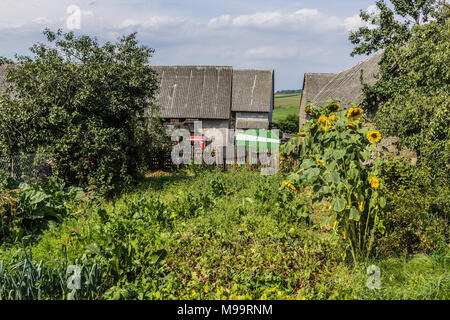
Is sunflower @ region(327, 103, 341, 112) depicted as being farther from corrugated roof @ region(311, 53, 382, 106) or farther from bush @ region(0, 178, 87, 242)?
corrugated roof @ region(311, 53, 382, 106)

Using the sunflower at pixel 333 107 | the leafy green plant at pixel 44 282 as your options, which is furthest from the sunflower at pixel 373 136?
the leafy green plant at pixel 44 282

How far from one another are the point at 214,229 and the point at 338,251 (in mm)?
1711

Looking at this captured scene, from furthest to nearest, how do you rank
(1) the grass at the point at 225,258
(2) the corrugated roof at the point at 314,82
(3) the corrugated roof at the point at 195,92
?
1. (2) the corrugated roof at the point at 314,82
2. (3) the corrugated roof at the point at 195,92
3. (1) the grass at the point at 225,258

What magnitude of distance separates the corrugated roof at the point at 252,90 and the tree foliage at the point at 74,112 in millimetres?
16220

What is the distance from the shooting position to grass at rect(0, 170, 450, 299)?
376cm

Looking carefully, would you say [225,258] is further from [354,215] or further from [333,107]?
[333,107]

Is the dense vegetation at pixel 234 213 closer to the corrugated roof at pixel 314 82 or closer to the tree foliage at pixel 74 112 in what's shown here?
the tree foliage at pixel 74 112

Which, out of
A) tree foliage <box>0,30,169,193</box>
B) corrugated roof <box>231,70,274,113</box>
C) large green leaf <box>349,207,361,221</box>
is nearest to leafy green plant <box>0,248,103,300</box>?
large green leaf <box>349,207,361,221</box>

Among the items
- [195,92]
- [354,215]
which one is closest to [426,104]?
[354,215]

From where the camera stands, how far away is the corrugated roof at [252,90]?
2555cm

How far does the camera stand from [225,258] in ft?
14.9

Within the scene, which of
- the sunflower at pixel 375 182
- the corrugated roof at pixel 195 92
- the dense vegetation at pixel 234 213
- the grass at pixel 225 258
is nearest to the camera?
the grass at pixel 225 258

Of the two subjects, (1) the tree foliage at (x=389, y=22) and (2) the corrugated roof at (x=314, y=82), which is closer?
(1) the tree foliage at (x=389, y=22)
